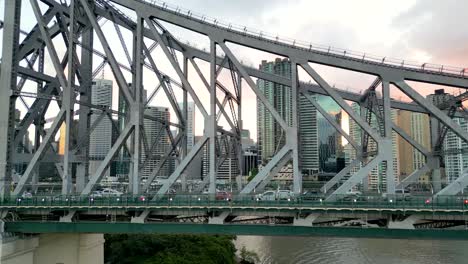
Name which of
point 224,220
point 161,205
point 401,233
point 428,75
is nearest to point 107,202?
point 161,205

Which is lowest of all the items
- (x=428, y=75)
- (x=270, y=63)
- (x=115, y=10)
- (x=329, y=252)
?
(x=329, y=252)

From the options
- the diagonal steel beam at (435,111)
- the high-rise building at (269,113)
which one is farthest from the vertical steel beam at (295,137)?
the high-rise building at (269,113)

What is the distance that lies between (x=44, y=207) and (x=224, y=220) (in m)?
12.7

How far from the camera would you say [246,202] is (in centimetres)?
2617

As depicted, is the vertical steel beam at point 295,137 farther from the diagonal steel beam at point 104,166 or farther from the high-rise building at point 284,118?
A: the high-rise building at point 284,118

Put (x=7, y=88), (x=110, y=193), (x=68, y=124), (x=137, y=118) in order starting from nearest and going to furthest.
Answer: (x=137, y=118)
(x=68, y=124)
(x=7, y=88)
(x=110, y=193)

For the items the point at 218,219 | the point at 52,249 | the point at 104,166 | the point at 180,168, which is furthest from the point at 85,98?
the point at 218,219

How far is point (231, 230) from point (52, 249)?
51.3 ft

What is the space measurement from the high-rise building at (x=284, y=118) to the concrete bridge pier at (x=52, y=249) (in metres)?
57.8

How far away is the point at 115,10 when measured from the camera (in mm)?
40406

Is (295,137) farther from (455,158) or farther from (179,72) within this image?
(455,158)

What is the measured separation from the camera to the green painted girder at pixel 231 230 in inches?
947

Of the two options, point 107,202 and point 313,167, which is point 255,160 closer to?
point 313,167

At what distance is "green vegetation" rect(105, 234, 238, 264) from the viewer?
42131mm
